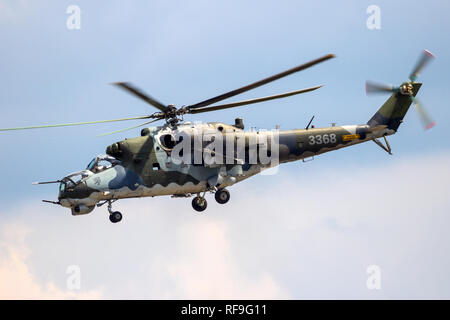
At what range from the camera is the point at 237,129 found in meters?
44.7

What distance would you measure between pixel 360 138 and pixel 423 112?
4.74 meters

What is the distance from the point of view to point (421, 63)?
48938 millimetres

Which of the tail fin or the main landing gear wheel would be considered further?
the tail fin

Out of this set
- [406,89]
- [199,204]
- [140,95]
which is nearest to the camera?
[140,95]

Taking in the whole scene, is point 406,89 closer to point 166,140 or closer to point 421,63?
point 421,63

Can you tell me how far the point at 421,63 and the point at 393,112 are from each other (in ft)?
12.7

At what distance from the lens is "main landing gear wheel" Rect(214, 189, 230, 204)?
145 ft

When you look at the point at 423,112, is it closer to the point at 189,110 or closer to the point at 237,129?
the point at 237,129

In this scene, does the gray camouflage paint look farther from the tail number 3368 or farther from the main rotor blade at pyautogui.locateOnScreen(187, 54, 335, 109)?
the main rotor blade at pyautogui.locateOnScreen(187, 54, 335, 109)

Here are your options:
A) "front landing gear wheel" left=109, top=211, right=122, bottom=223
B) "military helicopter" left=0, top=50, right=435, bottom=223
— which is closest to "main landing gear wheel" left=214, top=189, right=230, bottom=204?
"military helicopter" left=0, top=50, right=435, bottom=223

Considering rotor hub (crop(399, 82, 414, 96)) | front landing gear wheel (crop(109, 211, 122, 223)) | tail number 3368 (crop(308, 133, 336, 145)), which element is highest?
rotor hub (crop(399, 82, 414, 96))

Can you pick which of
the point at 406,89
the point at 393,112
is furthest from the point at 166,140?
the point at 406,89

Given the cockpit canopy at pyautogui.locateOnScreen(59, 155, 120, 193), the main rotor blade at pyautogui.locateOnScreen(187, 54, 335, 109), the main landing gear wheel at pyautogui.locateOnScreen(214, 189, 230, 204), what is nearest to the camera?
the main rotor blade at pyautogui.locateOnScreen(187, 54, 335, 109)
